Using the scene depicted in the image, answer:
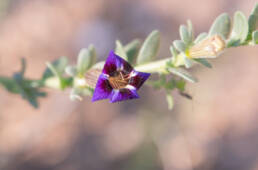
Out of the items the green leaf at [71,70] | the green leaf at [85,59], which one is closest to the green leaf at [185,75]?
the green leaf at [85,59]

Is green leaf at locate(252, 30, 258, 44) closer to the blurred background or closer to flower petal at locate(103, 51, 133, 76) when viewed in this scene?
flower petal at locate(103, 51, 133, 76)

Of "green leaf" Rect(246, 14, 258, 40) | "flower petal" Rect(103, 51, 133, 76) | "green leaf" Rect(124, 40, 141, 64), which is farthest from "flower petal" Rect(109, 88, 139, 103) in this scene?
"green leaf" Rect(246, 14, 258, 40)

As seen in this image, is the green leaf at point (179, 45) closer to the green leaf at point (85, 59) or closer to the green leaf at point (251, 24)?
the green leaf at point (251, 24)

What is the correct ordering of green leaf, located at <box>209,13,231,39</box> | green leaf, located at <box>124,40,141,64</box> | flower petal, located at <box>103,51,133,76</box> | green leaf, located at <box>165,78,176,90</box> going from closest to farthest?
flower petal, located at <box>103,51,133,76</box>, green leaf, located at <box>209,13,231,39</box>, green leaf, located at <box>165,78,176,90</box>, green leaf, located at <box>124,40,141,64</box>

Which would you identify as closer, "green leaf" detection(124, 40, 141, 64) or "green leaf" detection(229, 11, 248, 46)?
"green leaf" detection(229, 11, 248, 46)

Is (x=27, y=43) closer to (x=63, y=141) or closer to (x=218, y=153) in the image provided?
(x=63, y=141)

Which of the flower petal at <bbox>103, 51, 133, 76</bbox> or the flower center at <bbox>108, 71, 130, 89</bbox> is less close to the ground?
the flower petal at <bbox>103, 51, 133, 76</bbox>

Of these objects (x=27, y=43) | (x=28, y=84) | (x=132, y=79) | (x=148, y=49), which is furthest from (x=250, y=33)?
(x=27, y=43)
